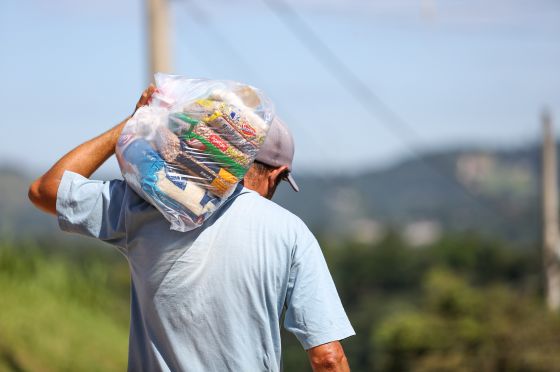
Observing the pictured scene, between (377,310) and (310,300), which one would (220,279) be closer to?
(310,300)

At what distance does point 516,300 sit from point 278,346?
74.7ft

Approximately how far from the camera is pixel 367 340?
40156 mm

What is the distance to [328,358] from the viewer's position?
2.50 m

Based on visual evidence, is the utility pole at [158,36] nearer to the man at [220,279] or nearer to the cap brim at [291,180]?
the cap brim at [291,180]

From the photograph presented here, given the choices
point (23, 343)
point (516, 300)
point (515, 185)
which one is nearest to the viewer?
point (23, 343)

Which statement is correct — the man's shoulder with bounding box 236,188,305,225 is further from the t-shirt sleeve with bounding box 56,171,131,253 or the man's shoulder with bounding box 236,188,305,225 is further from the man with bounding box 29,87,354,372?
the t-shirt sleeve with bounding box 56,171,131,253

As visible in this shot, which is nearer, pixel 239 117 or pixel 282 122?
pixel 239 117

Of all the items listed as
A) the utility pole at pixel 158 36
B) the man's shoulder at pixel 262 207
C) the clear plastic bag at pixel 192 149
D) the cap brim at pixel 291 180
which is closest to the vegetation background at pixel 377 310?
the cap brim at pixel 291 180

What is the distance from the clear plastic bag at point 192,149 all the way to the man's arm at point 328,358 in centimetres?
47

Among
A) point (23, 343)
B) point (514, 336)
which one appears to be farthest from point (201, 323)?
point (514, 336)

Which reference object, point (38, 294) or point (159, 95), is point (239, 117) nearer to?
point (159, 95)

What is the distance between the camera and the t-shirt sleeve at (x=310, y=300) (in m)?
2.48

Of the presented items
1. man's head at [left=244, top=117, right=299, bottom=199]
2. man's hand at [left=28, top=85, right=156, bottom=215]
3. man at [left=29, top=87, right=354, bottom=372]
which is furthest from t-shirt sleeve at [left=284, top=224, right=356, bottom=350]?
man's hand at [left=28, top=85, right=156, bottom=215]

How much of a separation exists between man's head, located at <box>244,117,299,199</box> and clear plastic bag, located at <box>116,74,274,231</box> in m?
0.11
